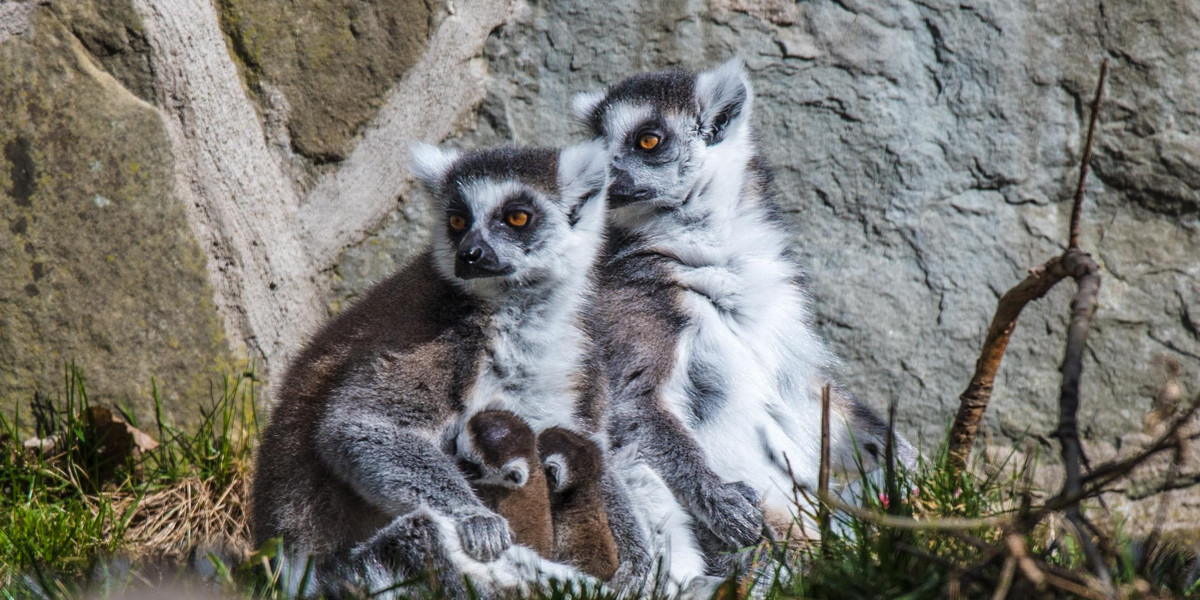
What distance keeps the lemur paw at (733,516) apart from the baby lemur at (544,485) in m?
0.40

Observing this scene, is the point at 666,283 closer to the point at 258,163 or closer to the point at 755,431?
the point at 755,431

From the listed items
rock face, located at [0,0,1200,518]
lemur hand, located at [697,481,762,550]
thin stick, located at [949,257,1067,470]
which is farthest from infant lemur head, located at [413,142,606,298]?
thin stick, located at [949,257,1067,470]

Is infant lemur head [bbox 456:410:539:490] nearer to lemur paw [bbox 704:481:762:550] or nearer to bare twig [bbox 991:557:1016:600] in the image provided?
lemur paw [bbox 704:481:762:550]

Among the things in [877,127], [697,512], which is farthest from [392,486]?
[877,127]

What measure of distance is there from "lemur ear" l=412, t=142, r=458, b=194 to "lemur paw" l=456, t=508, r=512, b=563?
1297 mm

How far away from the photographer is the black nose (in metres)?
3.49

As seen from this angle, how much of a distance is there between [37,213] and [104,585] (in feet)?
5.65

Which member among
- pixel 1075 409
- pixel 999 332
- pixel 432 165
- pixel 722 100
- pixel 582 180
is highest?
pixel 722 100

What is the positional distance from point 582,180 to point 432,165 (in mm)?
541

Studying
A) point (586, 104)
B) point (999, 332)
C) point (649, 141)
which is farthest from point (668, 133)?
point (999, 332)

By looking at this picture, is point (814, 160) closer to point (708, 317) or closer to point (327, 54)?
point (708, 317)

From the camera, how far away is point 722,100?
4258 millimetres

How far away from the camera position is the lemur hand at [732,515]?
12.0ft

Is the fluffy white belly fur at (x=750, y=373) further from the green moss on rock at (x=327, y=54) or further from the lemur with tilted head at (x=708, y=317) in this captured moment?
the green moss on rock at (x=327, y=54)
